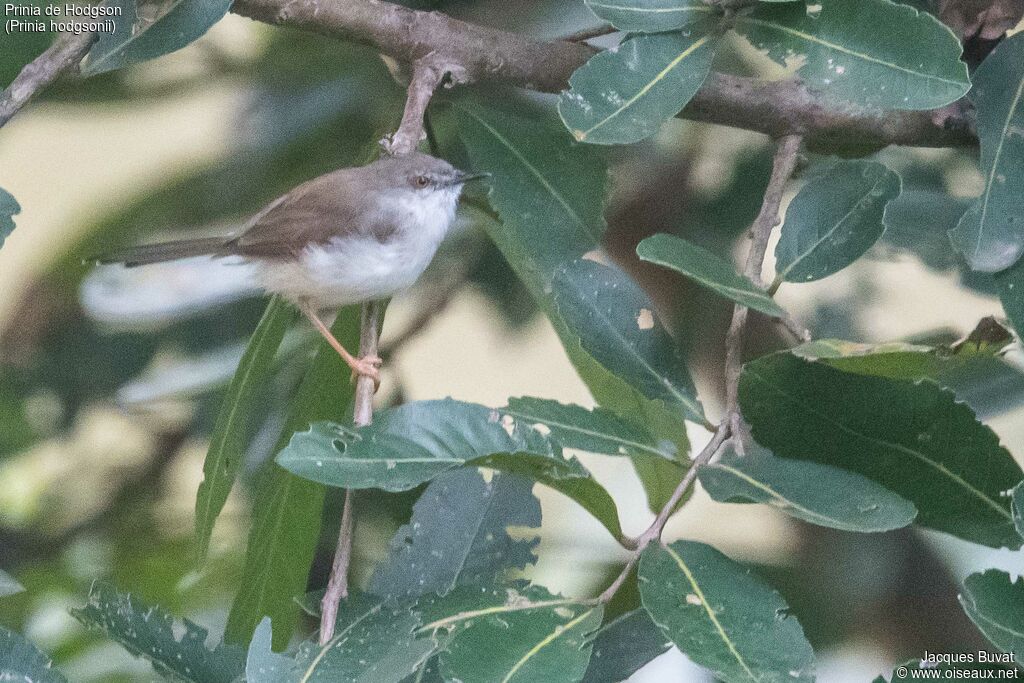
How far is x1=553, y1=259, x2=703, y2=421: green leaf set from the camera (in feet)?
5.31

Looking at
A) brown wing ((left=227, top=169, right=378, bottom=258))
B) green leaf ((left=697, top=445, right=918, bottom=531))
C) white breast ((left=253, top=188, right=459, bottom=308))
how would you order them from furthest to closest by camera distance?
brown wing ((left=227, top=169, right=378, bottom=258)), white breast ((left=253, top=188, right=459, bottom=308)), green leaf ((left=697, top=445, right=918, bottom=531))

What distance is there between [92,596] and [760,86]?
4.50 ft

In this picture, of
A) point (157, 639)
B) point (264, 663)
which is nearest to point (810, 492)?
point (264, 663)

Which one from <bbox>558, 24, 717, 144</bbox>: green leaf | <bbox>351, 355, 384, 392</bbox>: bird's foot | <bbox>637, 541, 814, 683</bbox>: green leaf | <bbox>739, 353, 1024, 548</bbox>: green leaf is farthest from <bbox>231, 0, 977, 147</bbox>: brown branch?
<bbox>637, 541, 814, 683</bbox>: green leaf

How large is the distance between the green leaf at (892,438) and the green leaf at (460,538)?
15.3 inches

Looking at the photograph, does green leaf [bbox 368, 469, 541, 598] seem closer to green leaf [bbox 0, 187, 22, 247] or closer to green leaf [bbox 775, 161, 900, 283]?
green leaf [bbox 775, 161, 900, 283]

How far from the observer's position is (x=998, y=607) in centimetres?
129

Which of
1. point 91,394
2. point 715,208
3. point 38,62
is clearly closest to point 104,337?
point 91,394

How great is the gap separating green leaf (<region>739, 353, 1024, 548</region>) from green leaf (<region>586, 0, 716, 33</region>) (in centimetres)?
49

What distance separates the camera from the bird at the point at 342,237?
7.71 feet

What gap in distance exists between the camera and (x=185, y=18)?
5.15ft

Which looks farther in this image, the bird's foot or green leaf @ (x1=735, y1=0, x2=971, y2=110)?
the bird's foot

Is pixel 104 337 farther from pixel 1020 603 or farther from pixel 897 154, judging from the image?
pixel 1020 603

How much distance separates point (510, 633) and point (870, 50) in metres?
0.92
